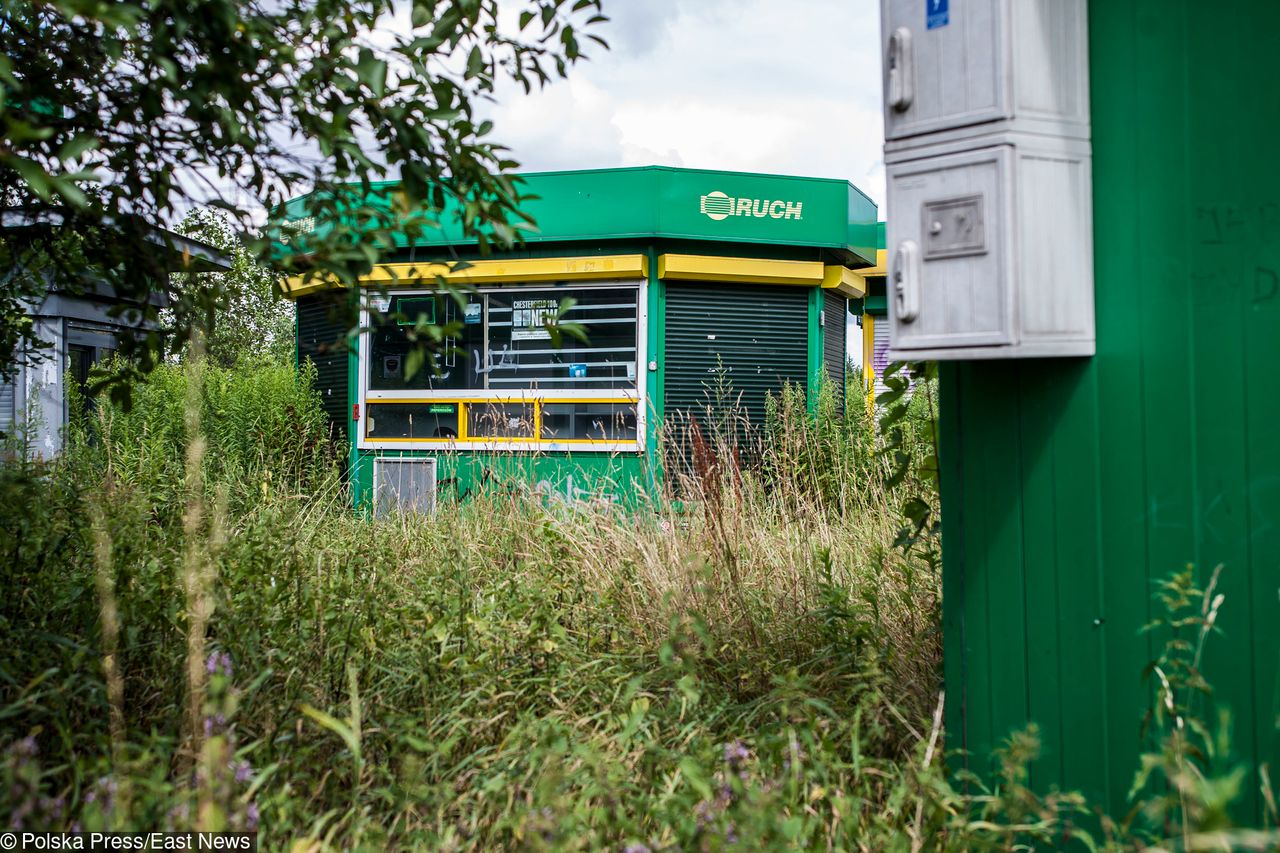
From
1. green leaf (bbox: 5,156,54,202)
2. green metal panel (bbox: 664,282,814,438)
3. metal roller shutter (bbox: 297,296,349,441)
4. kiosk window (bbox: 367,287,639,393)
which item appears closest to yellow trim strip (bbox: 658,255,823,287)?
green metal panel (bbox: 664,282,814,438)

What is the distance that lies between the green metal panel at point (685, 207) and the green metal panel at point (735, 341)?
19.4 inches

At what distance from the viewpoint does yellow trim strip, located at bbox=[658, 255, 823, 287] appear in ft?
30.2

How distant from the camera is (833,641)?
3863 millimetres

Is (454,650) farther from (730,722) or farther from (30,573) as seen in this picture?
(30,573)

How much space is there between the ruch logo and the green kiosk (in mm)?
12

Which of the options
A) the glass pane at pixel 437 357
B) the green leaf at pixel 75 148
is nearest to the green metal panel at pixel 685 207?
the glass pane at pixel 437 357

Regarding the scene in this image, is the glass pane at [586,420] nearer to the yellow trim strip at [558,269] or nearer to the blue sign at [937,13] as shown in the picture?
the yellow trim strip at [558,269]

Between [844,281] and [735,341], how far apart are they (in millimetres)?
1362

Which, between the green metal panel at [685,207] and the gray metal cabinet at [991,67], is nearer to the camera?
the gray metal cabinet at [991,67]

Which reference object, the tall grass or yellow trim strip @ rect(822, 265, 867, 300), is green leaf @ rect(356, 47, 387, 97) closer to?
the tall grass

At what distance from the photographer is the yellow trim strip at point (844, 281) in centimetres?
989

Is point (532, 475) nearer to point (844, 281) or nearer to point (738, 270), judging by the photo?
point (738, 270)

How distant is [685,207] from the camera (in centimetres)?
917

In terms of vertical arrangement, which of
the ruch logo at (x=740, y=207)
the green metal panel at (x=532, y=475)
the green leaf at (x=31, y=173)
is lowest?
the green metal panel at (x=532, y=475)
